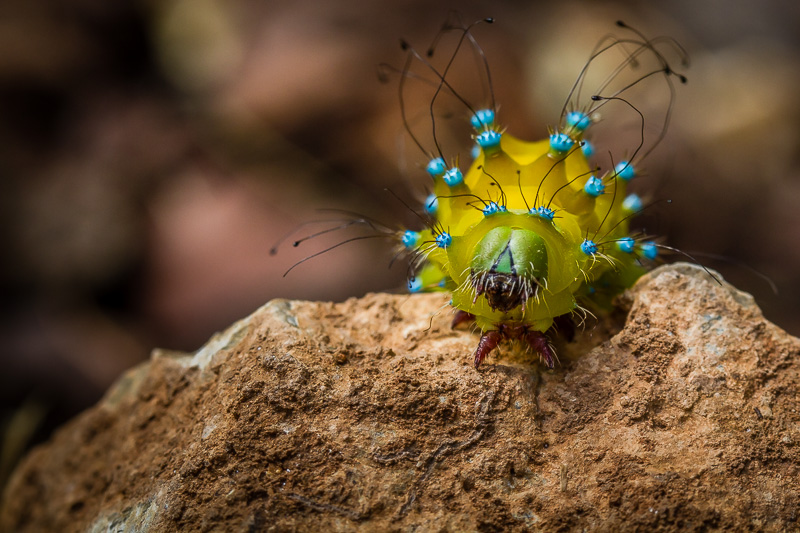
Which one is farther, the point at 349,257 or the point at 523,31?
the point at 523,31

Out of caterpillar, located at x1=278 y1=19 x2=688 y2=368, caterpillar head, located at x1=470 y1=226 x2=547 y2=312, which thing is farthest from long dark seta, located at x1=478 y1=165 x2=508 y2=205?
caterpillar head, located at x1=470 y1=226 x2=547 y2=312

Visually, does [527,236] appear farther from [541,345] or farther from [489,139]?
[489,139]

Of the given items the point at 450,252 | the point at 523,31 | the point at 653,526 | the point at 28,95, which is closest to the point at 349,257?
the point at 523,31

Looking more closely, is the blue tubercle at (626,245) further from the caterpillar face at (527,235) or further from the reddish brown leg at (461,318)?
the reddish brown leg at (461,318)

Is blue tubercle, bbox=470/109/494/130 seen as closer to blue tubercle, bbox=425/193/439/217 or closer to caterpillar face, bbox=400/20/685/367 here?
caterpillar face, bbox=400/20/685/367

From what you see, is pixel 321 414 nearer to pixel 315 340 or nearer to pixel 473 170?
pixel 315 340
